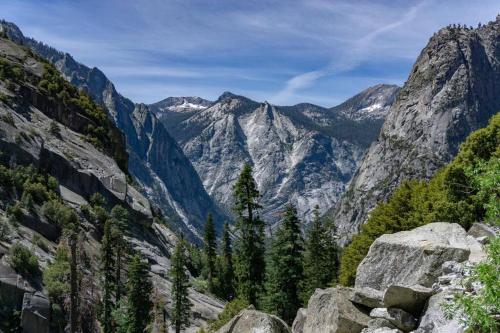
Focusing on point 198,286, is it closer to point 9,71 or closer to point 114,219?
point 114,219

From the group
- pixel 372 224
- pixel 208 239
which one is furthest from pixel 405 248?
pixel 208 239

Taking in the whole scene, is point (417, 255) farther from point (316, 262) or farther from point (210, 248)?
point (210, 248)

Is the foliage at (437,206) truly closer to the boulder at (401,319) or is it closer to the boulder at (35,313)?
the boulder at (35,313)

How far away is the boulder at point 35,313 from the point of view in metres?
38.6

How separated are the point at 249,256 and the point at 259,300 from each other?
15.8ft

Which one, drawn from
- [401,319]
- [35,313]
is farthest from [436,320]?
[35,313]

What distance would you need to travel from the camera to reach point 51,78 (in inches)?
3209

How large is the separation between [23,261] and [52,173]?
23839 millimetres

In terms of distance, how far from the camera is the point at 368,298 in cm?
1942

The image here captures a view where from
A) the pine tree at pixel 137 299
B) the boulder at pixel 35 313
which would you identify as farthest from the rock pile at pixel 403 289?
the pine tree at pixel 137 299

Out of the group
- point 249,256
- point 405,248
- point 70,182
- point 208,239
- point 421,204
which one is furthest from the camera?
point 208,239

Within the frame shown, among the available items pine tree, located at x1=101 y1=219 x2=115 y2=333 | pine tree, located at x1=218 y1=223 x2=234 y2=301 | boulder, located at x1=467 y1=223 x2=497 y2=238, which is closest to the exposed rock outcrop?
boulder, located at x1=467 y1=223 x2=497 y2=238

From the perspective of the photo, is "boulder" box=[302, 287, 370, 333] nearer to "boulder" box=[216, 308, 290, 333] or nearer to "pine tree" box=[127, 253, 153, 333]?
"boulder" box=[216, 308, 290, 333]

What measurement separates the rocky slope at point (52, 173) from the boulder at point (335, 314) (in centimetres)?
2714
